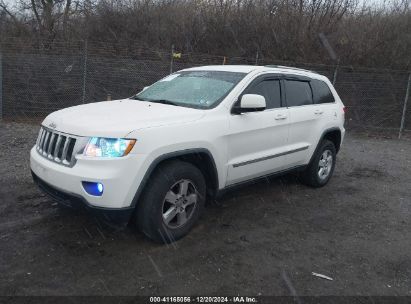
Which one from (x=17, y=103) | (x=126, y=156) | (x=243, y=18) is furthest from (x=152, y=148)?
(x=243, y=18)

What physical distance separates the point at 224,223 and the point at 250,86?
1625 millimetres

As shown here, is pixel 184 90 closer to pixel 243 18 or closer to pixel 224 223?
pixel 224 223

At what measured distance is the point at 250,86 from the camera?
4.73 metres

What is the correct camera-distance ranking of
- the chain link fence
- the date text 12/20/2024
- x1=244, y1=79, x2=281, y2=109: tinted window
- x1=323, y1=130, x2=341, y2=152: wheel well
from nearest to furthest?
1. the date text 12/20/2024
2. x1=244, y1=79, x2=281, y2=109: tinted window
3. x1=323, y1=130, x2=341, y2=152: wheel well
4. the chain link fence

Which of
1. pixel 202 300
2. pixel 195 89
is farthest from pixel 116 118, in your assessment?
pixel 202 300

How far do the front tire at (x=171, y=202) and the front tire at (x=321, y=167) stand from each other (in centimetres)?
244

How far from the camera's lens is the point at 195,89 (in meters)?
4.76

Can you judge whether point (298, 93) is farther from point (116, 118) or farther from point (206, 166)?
point (116, 118)

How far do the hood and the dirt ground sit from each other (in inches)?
44.7

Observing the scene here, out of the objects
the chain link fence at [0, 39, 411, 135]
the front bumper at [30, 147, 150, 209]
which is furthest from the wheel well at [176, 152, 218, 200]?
the chain link fence at [0, 39, 411, 135]

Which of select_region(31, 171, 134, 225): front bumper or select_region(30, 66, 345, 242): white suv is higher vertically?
select_region(30, 66, 345, 242): white suv

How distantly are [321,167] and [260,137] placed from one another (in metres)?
1.97

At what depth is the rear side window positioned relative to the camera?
6001mm

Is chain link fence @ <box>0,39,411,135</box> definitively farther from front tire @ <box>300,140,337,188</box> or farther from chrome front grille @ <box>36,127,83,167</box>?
chrome front grille @ <box>36,127,83,167</box>
